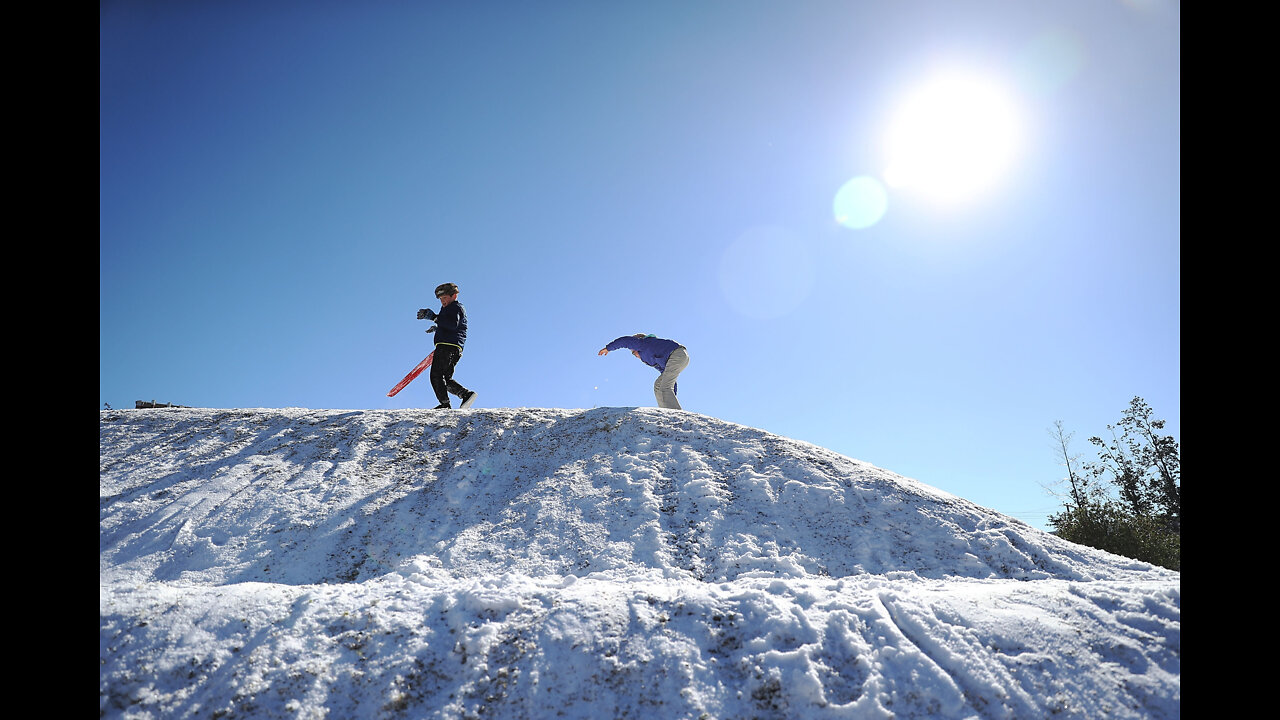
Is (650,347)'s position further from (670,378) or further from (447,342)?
(447,342)

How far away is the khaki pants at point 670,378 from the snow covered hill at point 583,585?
2.26 meters

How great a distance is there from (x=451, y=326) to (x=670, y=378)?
3826 mm

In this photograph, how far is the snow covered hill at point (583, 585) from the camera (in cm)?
246

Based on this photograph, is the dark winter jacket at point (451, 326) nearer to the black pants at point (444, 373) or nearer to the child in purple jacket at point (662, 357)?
the black pants at point (444, 373)

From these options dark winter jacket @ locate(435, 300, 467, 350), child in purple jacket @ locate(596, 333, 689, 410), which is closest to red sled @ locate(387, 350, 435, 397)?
dark winter jacket @ locate(435, 300, 467, 350)

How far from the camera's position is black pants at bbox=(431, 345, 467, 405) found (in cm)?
840

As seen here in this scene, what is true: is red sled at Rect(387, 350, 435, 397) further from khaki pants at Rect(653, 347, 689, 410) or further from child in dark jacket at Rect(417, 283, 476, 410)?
khaki pants at Rect(653, 347, 689, 410)

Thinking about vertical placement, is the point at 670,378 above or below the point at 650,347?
below

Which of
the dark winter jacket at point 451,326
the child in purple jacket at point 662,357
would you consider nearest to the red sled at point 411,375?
the dark winter jacket at point 451,326

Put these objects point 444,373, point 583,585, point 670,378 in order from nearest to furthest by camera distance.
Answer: point 583,585
point 444,373
point 670,378

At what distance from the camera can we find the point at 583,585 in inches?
138

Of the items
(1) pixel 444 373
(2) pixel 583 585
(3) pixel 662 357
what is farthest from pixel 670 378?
(2) pixel 583 585

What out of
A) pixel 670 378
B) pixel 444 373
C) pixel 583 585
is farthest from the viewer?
pixel 670 378
